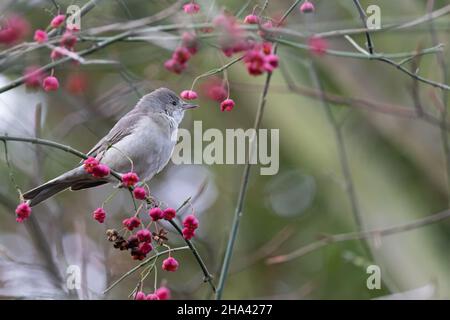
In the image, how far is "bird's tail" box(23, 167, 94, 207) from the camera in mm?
4031

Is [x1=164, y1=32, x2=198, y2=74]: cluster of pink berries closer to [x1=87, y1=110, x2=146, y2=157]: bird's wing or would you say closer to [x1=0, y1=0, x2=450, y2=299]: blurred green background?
[x1=87, y1=110, x2=146, y2=157]: bird's wing

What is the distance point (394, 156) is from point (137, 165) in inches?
164

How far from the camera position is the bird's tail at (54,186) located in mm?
4031

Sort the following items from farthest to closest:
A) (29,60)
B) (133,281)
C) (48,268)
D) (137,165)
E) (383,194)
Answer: (383,194) < (133,281) < (48,268) < (137,165) < (29,60)

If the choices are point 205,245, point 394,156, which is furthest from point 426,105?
point 205,245

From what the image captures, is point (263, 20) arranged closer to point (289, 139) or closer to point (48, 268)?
point (48, 268)

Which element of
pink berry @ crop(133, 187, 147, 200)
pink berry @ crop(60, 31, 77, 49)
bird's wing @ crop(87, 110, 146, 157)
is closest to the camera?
pink berry @ crop(60, 31, 77, 49)

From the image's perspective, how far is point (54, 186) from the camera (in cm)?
412

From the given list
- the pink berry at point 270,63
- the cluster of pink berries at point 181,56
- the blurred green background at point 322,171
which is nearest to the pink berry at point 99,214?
the cluster of pink berries at point 181,56

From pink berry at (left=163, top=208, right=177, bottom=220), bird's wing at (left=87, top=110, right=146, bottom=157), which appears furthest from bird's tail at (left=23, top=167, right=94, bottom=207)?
pink berry at (left=163, top=208, right=177, bottom=220)

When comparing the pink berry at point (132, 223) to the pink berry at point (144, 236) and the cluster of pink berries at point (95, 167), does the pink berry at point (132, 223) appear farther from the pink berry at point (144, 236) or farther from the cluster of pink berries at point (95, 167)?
the cluster of pink berries at point (95, 167)

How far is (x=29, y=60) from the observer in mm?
2910

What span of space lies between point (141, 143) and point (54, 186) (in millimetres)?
596

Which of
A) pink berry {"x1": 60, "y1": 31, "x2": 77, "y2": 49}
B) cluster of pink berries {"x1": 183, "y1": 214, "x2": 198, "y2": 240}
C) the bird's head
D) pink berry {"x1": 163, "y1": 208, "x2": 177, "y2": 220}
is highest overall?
the bird's head
